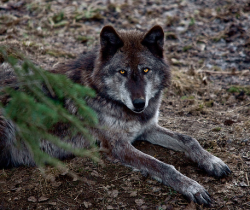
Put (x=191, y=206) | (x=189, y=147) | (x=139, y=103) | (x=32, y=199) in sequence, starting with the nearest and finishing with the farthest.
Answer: (x=191, y=206) < (x=32, y=199) < (x=139, y=103) < (x=189, y=147)

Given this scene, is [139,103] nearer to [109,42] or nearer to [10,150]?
[109,42]

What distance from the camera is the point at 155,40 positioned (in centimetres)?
423

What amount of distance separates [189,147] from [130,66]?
5.20 ft

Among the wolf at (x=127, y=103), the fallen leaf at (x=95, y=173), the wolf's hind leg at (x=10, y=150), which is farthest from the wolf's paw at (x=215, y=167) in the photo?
the wolf's hind leg at (x=10, y=150)

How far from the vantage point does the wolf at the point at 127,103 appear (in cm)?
388

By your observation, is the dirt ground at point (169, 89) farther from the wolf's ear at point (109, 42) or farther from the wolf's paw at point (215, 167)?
the wolf's ear at point (109, 42)

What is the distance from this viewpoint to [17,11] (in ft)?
31.4

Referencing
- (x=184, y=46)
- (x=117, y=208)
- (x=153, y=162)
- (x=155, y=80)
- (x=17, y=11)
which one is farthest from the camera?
(x=17, y=11)

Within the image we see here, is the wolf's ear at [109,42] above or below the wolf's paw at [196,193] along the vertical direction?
above

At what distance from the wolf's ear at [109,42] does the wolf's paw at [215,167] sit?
2.17 meters

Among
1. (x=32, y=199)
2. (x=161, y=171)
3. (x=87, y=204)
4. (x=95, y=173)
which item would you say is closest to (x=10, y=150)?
(x=32, y=199)

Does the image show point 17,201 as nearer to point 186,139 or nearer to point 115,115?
point 115,115

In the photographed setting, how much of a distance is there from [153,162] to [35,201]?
1699 mm

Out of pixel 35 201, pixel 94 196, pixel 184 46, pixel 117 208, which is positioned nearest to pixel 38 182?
pixel 35 201
